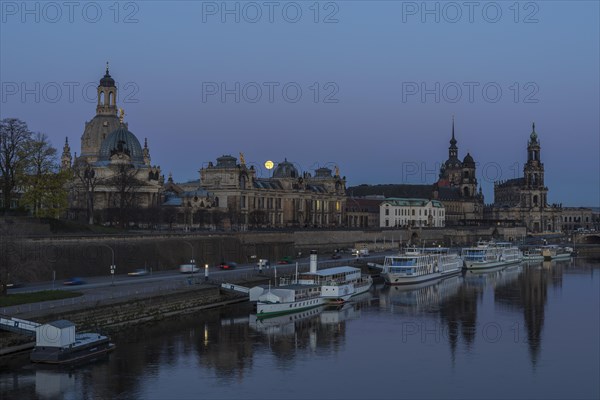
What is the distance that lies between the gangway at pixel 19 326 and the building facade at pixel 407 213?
11792 centimetres

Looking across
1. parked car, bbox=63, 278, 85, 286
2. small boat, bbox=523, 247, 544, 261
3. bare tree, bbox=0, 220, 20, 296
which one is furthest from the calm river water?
small boat, bbox=523, 247, 544, 261

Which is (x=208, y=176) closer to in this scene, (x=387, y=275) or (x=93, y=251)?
(x=387, y=275)

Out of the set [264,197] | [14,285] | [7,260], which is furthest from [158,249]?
[264,197]

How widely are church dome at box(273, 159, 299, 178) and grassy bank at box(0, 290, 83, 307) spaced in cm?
8487

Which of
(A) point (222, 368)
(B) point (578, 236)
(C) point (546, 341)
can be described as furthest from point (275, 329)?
(B) point (578, 236)

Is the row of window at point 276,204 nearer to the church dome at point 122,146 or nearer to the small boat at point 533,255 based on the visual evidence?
the church dome at point 122,146

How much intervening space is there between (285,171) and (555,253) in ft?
147

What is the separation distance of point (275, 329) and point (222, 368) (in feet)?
39.5

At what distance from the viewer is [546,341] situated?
4953 centimetres

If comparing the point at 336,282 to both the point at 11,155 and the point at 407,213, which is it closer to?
the point at 11,155

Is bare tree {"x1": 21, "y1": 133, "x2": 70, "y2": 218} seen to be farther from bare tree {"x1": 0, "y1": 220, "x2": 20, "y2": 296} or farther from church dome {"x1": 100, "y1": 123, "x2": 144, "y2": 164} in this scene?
church dome {"x1": 100, "y1": 123, "x2": 144, "y2": 164}

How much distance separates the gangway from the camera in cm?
4144

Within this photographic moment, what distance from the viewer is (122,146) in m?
123

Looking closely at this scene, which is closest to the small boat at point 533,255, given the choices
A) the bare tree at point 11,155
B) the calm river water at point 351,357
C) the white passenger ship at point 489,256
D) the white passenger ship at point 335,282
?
the white passenger ship at point 489,256
